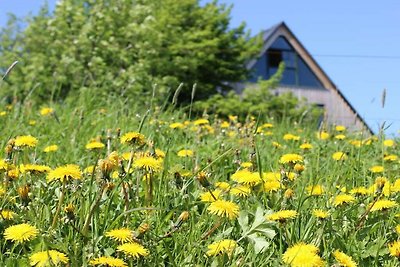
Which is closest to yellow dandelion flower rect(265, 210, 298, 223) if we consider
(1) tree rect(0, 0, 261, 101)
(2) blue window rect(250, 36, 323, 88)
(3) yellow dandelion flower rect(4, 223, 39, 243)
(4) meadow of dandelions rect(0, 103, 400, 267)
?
(4) meadow of dandelions rect(0, 103, 400, 267)

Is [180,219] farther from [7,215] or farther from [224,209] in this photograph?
[7,215]

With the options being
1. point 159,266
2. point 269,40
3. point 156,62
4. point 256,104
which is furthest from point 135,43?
point 159,266

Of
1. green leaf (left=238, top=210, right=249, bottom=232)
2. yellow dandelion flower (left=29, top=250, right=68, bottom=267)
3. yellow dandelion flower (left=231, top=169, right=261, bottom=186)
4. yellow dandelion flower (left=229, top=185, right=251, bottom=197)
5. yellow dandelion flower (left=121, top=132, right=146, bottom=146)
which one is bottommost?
yellow dandelion flower (left=29, top=250, right=68, bottom=267)

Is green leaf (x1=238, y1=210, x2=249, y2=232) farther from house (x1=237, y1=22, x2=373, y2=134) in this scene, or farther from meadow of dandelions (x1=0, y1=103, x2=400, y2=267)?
house (x1=237, y1=22, x2=373, y2=134)

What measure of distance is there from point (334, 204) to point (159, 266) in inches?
27.3

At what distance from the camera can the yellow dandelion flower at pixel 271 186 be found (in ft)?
6.36

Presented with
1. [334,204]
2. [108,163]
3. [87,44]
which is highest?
[87,44]

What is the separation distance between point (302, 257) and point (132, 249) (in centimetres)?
41

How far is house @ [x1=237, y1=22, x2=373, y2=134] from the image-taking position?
2745 centimetres

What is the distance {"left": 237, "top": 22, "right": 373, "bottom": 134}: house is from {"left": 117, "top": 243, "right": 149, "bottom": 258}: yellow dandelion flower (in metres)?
25.4

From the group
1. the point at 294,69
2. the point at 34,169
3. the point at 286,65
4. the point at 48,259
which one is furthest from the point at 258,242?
the point at 294,69

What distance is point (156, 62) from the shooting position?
17.7m

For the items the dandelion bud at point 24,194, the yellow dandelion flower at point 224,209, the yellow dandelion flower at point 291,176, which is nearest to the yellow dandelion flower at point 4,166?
the dandelion bud at point 24,194

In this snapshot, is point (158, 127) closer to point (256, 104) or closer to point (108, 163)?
point (108, 163)
